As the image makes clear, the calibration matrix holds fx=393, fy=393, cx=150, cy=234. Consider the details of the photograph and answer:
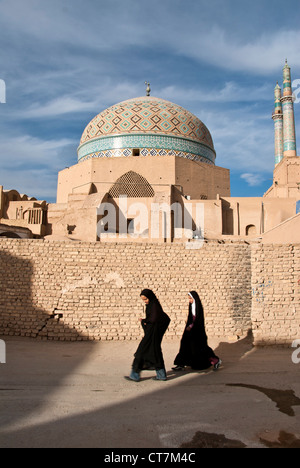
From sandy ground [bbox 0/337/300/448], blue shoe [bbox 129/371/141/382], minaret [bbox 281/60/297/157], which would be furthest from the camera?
minaret [bbox 281/60/297/157]

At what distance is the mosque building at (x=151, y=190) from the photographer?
16.4 metres

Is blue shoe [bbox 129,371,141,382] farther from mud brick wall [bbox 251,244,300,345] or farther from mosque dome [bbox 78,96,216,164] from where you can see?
mosque dome [bbox 78,96,216,164]

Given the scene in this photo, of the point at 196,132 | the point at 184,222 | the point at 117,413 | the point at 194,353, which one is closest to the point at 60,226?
the point at 184,222

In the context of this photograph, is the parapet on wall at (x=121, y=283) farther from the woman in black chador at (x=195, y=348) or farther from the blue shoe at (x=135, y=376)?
the blue shoe at (x=135, y=376)

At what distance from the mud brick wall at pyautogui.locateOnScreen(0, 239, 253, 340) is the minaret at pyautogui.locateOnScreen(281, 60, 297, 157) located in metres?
18.3

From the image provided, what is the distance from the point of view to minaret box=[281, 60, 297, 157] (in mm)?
23984

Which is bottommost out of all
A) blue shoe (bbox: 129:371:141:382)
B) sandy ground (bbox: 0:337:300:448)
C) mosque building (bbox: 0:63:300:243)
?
sandy ground (bbox: 0:337:300:448)

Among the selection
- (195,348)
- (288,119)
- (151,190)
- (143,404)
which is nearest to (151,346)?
(195,348)

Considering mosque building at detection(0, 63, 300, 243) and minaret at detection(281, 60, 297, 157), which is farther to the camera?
minaret at detection(281, 60, 297, 157)

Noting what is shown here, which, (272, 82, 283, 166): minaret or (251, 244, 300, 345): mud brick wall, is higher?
(272, 82, 283, 166): minaret

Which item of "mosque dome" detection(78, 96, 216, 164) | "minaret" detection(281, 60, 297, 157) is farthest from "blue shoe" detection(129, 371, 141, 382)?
"minaret" detection(281, 60, 297, 157)

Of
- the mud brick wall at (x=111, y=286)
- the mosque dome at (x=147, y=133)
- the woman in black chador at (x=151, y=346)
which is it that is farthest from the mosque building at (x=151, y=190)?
the woman in black chador at (x=151, y=346)

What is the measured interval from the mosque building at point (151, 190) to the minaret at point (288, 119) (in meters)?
0.06
